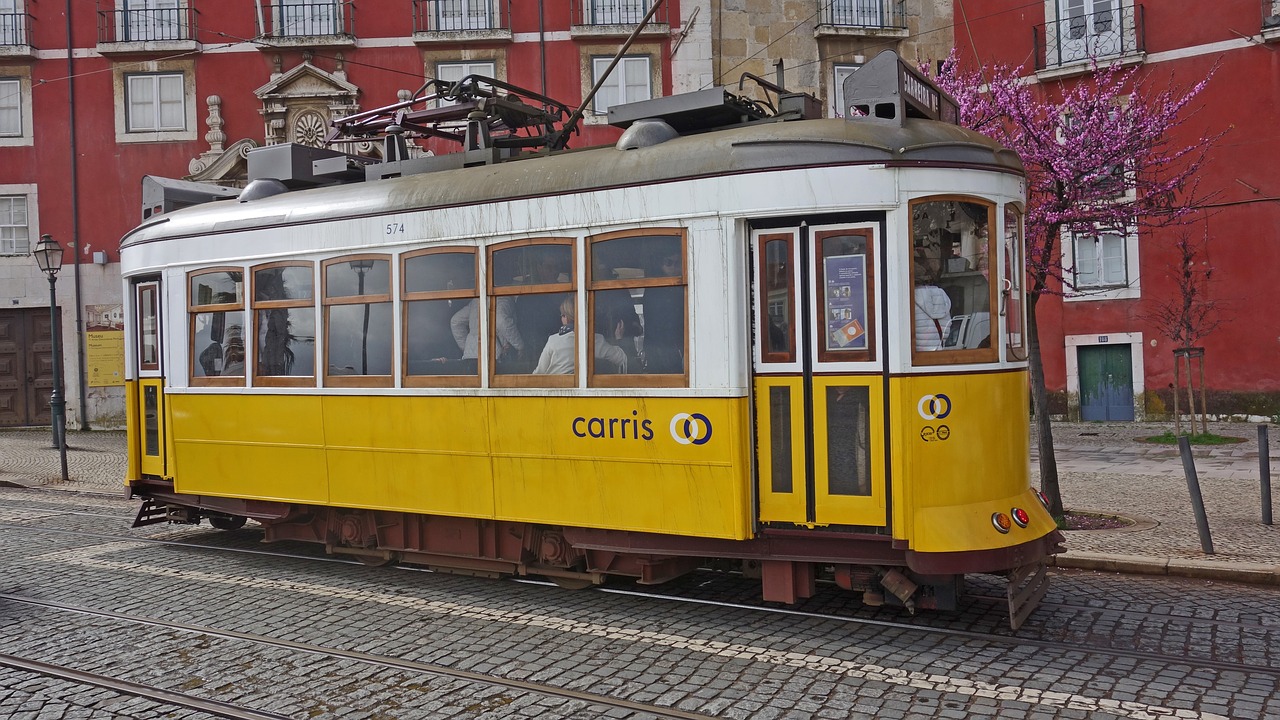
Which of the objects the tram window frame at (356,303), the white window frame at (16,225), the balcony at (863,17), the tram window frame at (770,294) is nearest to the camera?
the tram window frame at (770,294)

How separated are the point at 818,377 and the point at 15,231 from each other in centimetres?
2447

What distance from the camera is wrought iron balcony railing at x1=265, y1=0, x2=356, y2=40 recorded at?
24.6 metres

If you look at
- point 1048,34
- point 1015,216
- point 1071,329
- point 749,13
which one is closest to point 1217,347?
point 1071,329

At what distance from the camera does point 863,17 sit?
25.1 m

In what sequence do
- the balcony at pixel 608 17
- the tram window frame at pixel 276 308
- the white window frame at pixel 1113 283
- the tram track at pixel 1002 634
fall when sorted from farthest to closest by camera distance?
1. the balcony at pixel 608 17
2. the white window frame at pixel 1113 283
3. the tram window frame at pixel 276 308
4. the tram track at pixel 1002 634

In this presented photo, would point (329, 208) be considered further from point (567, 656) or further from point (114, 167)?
point (114, 167)

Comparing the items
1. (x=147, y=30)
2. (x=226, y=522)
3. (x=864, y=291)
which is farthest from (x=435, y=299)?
(x=147, y=30)

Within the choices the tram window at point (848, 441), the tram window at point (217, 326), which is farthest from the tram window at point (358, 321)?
the tram window at point (848, 441)

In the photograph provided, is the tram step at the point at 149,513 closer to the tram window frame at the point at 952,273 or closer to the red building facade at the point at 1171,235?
the tram window frame at the point at 952,273

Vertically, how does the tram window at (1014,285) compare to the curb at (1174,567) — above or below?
above

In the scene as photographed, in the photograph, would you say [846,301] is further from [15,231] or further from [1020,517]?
[15,231]

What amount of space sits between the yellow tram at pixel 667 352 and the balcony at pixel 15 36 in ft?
65.1

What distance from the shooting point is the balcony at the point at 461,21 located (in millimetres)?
→ 24438

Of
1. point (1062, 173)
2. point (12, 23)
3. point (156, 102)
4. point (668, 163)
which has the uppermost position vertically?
point (12, 23)
